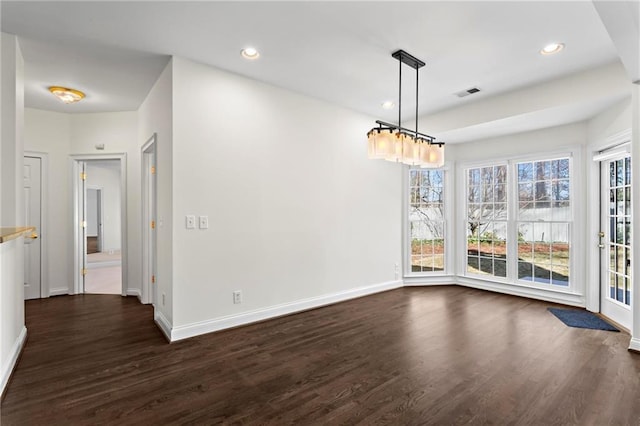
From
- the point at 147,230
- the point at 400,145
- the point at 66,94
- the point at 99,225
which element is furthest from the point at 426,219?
the point at 99,225

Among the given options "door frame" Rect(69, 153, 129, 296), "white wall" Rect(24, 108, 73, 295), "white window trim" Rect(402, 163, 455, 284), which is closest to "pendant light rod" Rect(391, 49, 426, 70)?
"white window trim" Rect(402, 163, 455, 284)

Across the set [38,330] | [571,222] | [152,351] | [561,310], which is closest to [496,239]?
[571,222]

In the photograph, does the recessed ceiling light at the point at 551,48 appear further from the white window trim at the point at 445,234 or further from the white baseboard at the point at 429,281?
the white baseboard at the point at 429,281

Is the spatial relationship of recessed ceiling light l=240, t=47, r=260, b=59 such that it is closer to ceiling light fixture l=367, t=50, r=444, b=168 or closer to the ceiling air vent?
ceiling light fixture l=367, t=50, r=444, b=168

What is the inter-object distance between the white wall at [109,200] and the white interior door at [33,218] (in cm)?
494

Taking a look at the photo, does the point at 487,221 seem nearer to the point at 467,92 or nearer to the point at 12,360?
the point at 467,92

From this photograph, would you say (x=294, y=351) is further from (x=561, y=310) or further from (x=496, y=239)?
(x=496, y=239)

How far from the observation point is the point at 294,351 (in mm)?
2961

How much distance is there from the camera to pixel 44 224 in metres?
4.81

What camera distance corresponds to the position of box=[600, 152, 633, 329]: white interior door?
3656mm

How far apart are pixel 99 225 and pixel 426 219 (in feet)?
30.6

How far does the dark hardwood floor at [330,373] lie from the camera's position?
205cm

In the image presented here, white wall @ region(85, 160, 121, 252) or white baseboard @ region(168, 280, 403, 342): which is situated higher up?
white wall @ region(85, 160, 121, 252)

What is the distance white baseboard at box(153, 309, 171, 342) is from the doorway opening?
1669 mm
